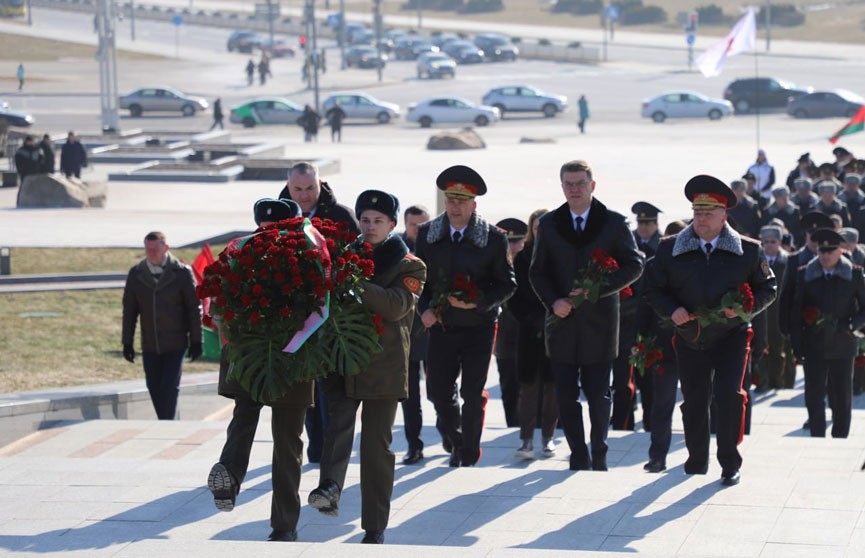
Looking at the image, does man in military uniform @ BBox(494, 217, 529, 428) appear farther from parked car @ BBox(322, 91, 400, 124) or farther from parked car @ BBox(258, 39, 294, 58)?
parked car @ BBox(258, 39, 294, 58)

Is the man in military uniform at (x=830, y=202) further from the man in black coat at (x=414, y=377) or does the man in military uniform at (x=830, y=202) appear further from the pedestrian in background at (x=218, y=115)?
the pedestrian in background at (x=218, y=115)

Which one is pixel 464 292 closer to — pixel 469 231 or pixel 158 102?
pixel 469 231

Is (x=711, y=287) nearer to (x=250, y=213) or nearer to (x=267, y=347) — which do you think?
(x=267, y=347)

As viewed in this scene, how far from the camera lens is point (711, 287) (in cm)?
790

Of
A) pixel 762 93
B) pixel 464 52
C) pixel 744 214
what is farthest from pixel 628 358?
pixel 464 52

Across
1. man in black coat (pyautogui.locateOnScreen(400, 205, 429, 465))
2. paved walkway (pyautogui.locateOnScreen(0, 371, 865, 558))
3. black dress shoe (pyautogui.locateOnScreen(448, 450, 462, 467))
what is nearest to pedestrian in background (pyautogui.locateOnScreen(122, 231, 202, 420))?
paved walkway (pyautogui.locateOnScreen(0, 371, 865, 558))

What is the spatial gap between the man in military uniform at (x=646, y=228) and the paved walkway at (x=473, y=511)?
2.23 m

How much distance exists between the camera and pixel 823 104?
163 feet

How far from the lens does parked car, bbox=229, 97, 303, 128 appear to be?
165 feet

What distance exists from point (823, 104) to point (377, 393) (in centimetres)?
4581

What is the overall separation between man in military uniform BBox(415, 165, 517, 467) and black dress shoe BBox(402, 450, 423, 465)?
20.0 inches

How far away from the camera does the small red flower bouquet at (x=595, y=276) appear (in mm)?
8133

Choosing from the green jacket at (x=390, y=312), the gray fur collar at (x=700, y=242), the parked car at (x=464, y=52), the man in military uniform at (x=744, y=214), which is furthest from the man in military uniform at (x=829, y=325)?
the parked car at (x=464, y=52)

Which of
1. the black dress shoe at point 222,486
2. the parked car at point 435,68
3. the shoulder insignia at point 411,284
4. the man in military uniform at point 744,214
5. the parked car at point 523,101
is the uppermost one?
the parked car at point 435,68
